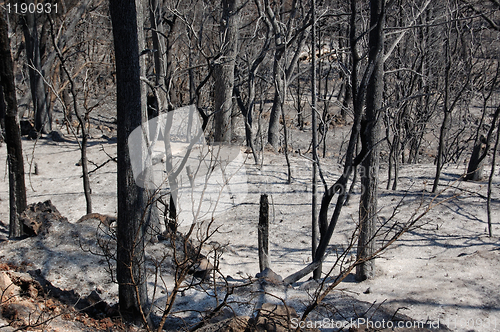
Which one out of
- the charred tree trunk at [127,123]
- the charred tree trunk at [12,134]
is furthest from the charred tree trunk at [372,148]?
the charred tree trunk at [12,134]

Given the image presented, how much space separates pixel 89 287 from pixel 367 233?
152 inches

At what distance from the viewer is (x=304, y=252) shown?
7422 millimetres

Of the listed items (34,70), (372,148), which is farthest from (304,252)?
(34,70)

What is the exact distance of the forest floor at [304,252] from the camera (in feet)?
15.5

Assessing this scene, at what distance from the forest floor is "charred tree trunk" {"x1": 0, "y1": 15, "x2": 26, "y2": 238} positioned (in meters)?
0.78

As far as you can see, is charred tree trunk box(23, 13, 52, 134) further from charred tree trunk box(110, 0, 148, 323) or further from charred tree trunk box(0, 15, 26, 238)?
charred tree trunk box(110, 0, 148, 323)

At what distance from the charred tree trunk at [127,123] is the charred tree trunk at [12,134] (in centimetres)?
342

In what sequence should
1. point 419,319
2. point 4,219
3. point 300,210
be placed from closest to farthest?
point 419,319
point 4,219
point 300,210

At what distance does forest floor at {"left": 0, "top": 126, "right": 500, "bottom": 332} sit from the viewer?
186 inches

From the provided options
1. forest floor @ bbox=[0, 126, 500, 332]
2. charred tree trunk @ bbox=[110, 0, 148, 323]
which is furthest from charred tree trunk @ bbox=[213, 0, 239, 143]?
charred tree trunk @ bbox=[110, 0, 148, 323]

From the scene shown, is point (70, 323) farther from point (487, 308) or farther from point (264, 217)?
point (487, 308)

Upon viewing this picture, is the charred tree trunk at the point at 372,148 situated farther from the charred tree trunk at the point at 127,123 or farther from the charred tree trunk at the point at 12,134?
the charred tree trunk at the point at 12,134

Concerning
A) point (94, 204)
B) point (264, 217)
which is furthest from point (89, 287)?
point (94, 204)

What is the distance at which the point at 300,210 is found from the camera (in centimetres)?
909
